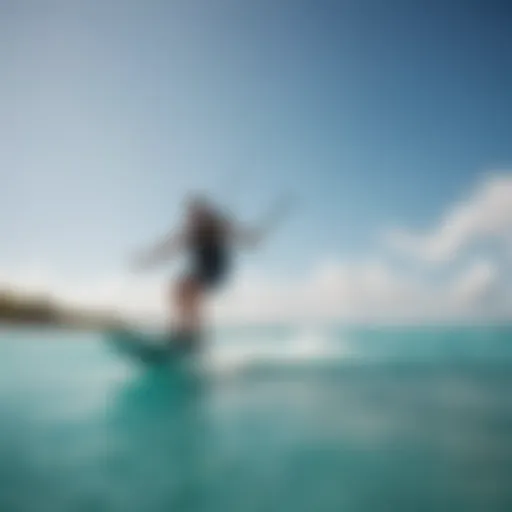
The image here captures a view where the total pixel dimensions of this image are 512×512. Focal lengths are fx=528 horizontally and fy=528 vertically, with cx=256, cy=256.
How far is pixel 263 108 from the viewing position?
1.85 meters

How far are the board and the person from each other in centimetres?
2

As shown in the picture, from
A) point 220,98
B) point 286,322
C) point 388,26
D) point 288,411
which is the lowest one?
point 288,411

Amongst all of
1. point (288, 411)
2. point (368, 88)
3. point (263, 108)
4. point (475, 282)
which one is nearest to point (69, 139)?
point (263, 108)

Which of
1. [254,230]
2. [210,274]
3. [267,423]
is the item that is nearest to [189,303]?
[210,274]

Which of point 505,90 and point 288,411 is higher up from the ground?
point 505,90

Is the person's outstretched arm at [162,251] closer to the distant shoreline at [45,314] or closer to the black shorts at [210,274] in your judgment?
the black shorts at [210,274]

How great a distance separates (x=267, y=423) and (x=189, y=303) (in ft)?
1.55

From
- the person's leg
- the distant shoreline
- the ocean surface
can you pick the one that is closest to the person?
the person's leg

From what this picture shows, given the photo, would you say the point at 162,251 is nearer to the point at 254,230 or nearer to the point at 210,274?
the point at 210,274

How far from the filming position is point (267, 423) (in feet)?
5.72

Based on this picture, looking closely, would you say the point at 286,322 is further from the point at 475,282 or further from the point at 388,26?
the point at 388,26

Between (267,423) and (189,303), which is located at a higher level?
(189,303)

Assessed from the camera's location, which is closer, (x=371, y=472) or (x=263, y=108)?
(x=371, y=472)

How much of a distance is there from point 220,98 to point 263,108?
155 millimetres
